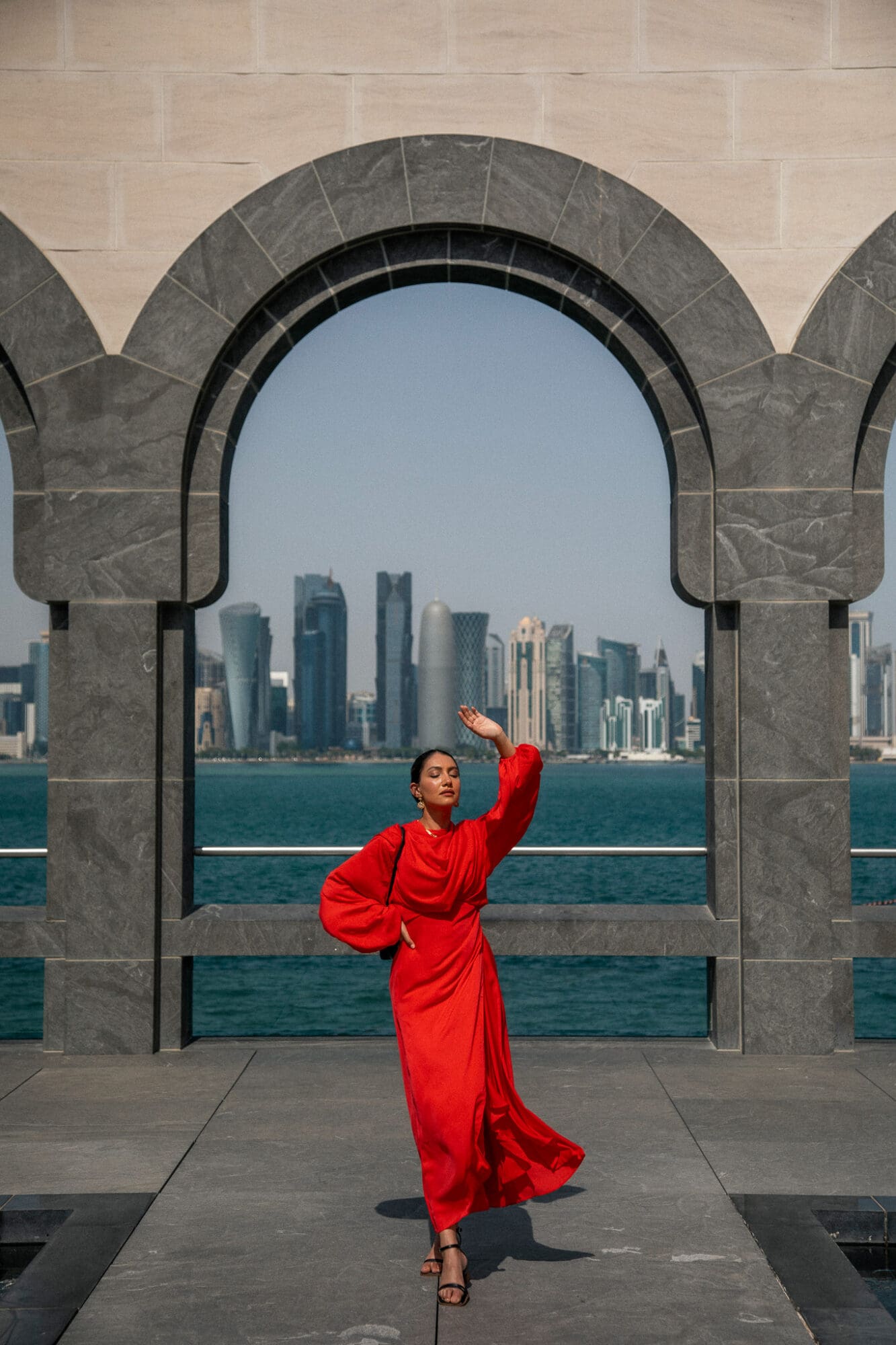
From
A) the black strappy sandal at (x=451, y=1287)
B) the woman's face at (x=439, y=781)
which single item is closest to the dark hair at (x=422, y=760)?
the woman's face at (x=439, y=781)

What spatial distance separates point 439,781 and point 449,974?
2.05ft

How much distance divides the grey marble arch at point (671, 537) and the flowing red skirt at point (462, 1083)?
9.11 feet

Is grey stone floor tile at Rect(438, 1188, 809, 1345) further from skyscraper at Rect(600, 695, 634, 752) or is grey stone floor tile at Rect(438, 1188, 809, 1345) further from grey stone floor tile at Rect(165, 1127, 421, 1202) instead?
skyscraper at Rect(600, 695, 634, 752)

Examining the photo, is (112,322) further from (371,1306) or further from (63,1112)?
(371,1306)

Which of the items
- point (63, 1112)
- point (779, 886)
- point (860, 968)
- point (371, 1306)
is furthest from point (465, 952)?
point (860, 968)

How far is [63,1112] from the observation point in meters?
6.11

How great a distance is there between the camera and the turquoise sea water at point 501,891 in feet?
123

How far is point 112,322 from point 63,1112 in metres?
4.02

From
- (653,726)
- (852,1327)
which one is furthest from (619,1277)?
(653,726)

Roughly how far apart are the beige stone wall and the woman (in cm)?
400

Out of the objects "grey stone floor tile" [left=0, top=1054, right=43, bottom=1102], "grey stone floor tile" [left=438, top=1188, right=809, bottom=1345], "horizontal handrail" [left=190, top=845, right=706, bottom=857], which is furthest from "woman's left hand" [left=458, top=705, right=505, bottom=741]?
"grey stone floor tile" [left=0, top=1054, right=43, bottom=1102]

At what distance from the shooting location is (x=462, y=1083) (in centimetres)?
433

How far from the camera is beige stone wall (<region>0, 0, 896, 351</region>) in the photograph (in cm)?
734

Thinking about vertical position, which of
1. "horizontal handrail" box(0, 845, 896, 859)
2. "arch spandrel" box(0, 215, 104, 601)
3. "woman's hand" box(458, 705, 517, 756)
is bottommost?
"horizontal handrail" box(0, 845, 896, 859)
